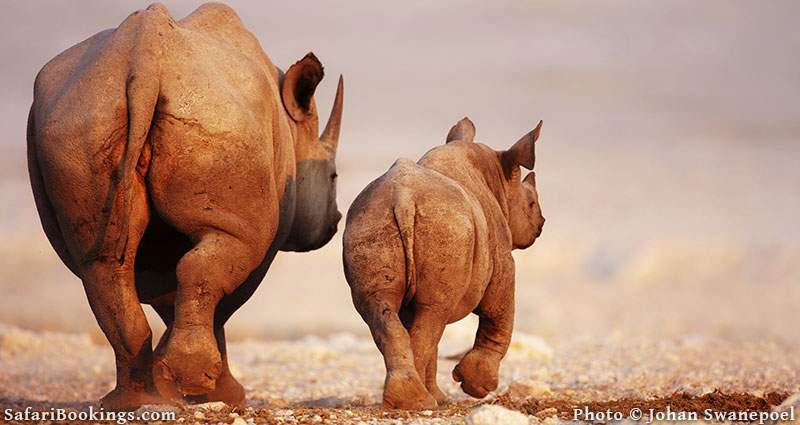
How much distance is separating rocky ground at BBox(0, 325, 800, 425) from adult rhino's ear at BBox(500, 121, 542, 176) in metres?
1.80

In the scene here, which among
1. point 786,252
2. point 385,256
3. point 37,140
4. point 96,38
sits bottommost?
point 385,256

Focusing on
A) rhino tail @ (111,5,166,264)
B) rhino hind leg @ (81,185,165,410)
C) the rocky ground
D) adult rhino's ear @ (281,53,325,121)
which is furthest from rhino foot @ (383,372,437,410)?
adult rhino's ear @ (281,53,325,121)

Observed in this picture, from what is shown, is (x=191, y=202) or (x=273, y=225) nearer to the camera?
(x=191, y=202)

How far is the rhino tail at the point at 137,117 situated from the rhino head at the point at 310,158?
1.88m

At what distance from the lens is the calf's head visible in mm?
12547

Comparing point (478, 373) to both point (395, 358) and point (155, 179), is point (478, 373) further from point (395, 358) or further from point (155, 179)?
point (155, 179)

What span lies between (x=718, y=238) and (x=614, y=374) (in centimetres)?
2130

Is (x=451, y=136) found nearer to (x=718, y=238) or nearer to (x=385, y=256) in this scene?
(x=385, y=256)

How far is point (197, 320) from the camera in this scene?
1052cm

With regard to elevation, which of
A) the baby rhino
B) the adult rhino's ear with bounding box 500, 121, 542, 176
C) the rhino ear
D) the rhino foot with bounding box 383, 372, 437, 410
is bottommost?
the rhino foot with bounding box 383, 372, 437, 410

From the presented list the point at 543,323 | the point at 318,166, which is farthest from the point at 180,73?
the point at 543,323

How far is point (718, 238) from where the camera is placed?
1403 inches


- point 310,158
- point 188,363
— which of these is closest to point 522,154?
point 310,158

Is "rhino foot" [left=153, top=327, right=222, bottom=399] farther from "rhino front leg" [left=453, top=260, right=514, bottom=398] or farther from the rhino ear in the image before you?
the rhino ear
